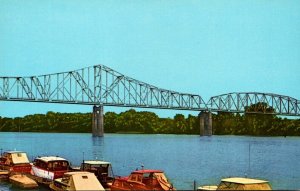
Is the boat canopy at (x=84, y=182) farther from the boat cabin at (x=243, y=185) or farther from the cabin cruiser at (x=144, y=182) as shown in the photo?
the boat cabin at (x=243, y=185)

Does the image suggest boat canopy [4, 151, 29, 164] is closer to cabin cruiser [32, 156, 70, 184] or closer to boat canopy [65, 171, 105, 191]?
cabin cruiser [32, 156, 70, 184]

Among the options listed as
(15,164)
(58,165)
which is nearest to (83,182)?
(58,165)

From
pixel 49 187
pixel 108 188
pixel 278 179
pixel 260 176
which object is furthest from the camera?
pixel 260 176

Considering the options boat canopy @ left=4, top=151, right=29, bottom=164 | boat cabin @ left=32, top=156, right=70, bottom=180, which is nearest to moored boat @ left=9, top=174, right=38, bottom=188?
boat cabin @ left=32, top=156, right=70, bottom=180

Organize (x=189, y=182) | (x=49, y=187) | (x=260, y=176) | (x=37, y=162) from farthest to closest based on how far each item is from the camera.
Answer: (x=260, y=176) < (x=189, y=182) < (x=37, y=162) < (x=49, y=187)

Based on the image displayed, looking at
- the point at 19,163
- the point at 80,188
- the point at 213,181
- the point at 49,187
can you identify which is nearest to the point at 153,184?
the point at 80,188

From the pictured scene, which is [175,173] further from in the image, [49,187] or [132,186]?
[132,186]

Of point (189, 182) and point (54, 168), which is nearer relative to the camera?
point (54, 168)
